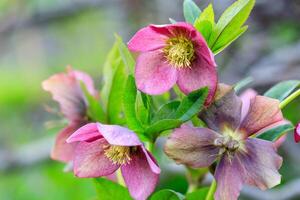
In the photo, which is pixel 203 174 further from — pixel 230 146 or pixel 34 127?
pixel 34 127

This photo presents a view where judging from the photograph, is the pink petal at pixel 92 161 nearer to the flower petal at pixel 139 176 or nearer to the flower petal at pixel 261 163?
the flower petal at pixel 139 176

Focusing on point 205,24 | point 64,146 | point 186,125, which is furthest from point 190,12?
point 64,146

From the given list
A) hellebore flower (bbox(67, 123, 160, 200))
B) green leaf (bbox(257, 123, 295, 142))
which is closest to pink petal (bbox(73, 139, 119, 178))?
hellebore flower (bbox(67, 123, 160, 200))

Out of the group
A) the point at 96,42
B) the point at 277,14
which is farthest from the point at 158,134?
the point at 96,42

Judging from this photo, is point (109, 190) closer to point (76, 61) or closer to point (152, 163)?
point (152, 163)

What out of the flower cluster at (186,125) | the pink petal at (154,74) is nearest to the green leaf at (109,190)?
the flower cluster at (186,125)
